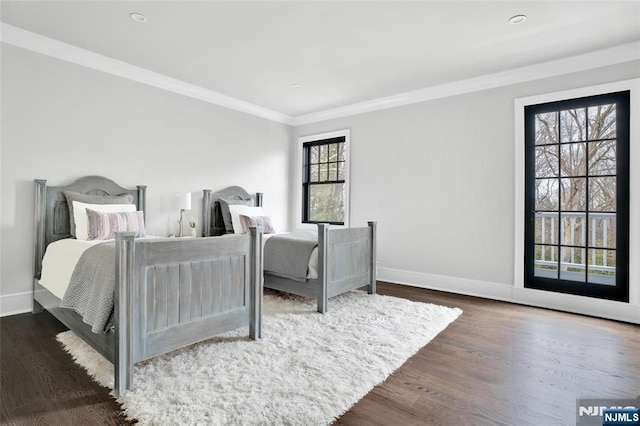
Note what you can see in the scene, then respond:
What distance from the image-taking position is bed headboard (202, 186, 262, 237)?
4.45m

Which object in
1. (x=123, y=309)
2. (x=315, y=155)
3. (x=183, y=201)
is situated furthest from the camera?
(x=315, y=155)

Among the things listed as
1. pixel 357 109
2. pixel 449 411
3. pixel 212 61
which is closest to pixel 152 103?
pixel 212 61

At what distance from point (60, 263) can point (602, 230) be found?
480cm

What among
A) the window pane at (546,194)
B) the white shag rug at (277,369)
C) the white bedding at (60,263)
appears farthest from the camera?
the window pane at (546,194)

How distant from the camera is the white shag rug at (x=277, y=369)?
1.63m

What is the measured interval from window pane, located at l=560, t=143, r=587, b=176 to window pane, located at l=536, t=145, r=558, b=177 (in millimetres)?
60

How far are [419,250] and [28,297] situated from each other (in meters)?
4.17

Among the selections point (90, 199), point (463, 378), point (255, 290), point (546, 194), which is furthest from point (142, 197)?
point (546, 194)

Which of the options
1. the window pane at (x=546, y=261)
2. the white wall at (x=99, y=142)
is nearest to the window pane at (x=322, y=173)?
the white wall at (x=99, y=142)

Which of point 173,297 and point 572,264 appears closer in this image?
point 173,297

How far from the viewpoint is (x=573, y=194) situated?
136 inches

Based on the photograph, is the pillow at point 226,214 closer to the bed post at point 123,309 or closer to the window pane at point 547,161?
the bed post at point 123,309

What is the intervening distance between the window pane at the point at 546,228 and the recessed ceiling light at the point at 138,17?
4.17m

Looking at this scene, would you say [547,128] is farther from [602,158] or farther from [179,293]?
[179,293]
